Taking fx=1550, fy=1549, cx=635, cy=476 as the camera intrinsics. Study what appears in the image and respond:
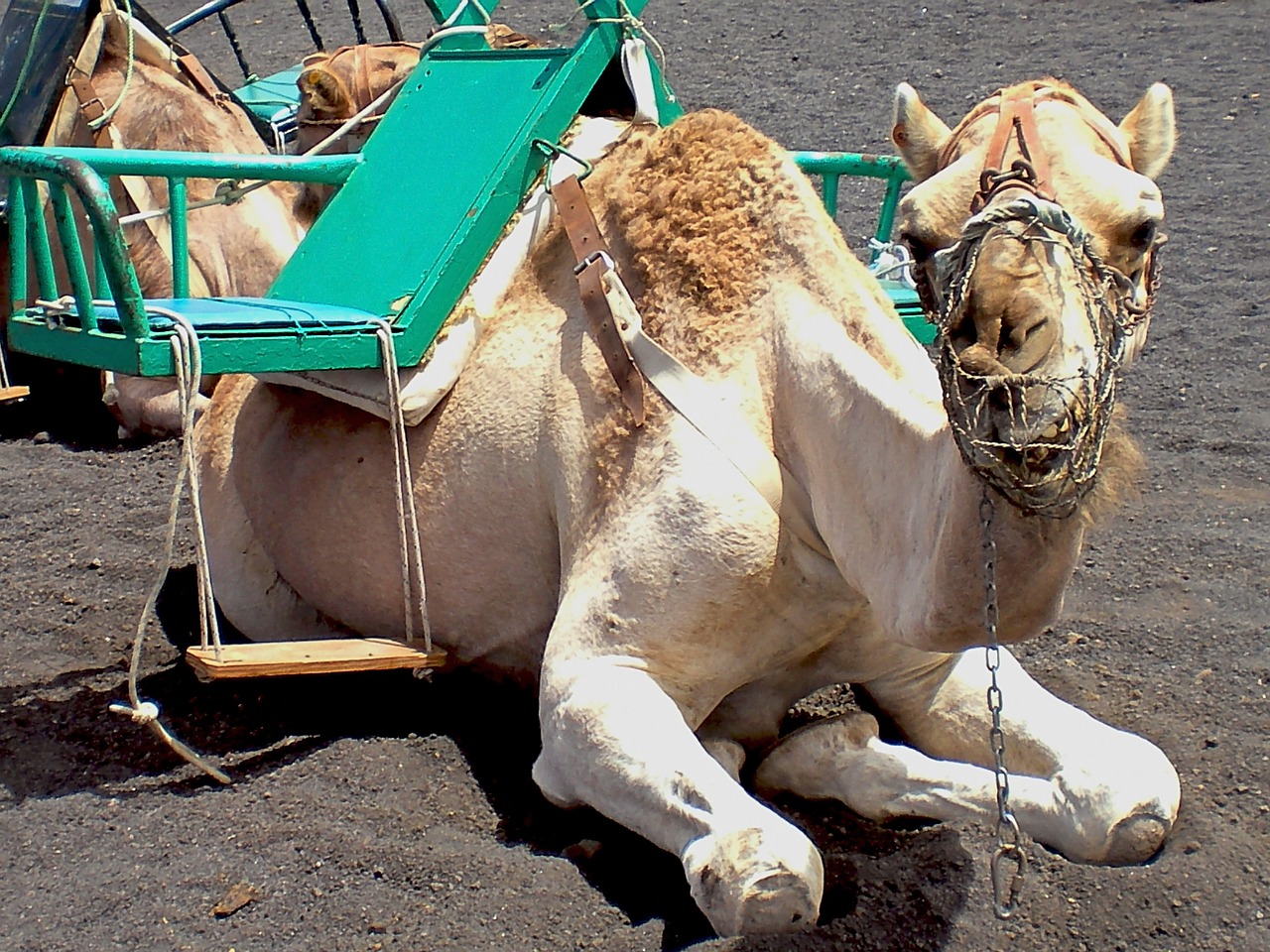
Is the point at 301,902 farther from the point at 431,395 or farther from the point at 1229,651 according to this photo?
the point at 1229,651

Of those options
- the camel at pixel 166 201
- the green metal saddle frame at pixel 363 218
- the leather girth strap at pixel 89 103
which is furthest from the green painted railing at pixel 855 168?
the leather girth strap at pixel 89 103

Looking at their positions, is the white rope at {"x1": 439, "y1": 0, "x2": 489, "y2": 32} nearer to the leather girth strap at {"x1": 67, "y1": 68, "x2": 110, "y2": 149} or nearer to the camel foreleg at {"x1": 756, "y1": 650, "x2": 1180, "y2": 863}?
the camel foreleg at {"x1": 756, "y1": 650, "x2": 1180, "y2": 863}

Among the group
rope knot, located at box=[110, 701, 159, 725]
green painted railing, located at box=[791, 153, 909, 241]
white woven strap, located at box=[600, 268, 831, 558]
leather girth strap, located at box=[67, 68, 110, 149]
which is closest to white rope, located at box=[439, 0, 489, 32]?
green painted railing, located at box=[791, 153, 909, 241]

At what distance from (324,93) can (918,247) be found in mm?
2612

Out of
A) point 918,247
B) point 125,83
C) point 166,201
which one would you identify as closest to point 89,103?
point 125,83

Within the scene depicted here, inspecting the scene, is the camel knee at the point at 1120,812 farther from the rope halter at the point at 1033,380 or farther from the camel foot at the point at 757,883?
the rope halter at the point at 1033,380

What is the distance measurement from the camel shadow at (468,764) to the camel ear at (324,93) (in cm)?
151

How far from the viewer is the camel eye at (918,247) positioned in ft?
7.47

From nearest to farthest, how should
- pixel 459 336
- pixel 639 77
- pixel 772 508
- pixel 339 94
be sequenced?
pixel 772 508 → pixel 459 336 → pixel 639 77 → pixel 339 94

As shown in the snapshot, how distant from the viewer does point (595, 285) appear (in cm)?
317

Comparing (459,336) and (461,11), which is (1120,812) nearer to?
(459,336)

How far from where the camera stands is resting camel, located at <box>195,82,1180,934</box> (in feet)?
7.19

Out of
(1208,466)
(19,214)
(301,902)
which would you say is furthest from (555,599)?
(1208,466)

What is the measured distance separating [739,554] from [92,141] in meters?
4.61
